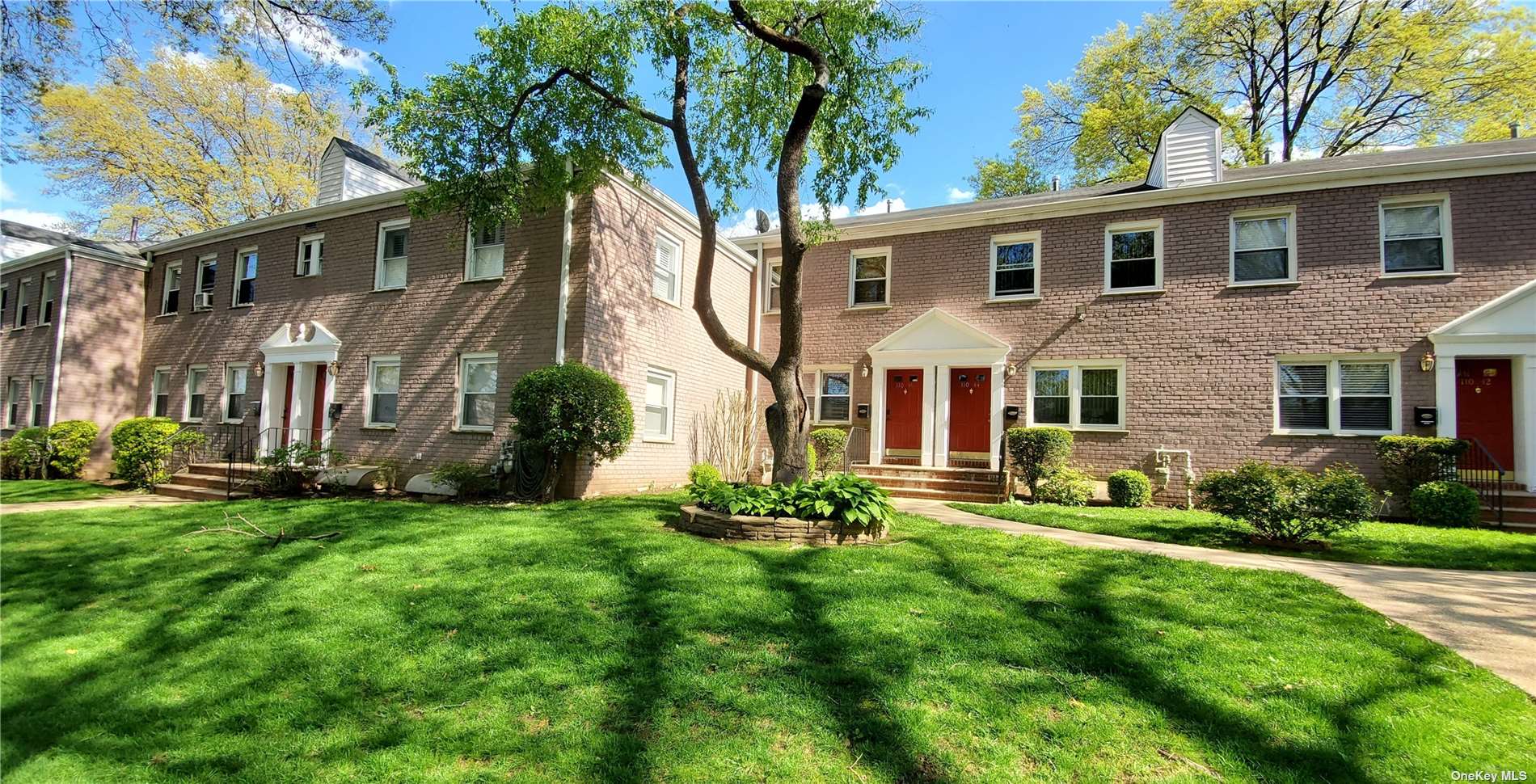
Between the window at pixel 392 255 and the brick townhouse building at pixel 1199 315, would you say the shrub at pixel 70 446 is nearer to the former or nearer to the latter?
the window at pixel 392 255

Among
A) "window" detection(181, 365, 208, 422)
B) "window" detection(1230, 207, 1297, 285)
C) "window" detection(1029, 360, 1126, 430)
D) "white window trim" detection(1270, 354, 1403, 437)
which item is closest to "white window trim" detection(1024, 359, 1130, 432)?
"window" detection(1029, 360, 1126, 430)

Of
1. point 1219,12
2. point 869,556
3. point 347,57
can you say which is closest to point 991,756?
point 869,556

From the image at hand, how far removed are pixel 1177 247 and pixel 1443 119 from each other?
14018 millimetres

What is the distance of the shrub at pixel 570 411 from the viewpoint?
9.39 meters

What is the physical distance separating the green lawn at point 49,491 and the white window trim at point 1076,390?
16.5 meters

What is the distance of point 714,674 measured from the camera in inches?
140

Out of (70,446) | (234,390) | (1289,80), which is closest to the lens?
(234,390)

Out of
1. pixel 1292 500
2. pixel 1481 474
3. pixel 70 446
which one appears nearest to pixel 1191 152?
pixel 1481 474

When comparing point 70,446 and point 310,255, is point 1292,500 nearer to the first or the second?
point 310,255

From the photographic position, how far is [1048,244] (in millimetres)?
13000

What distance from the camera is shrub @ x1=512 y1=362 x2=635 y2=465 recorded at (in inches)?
370

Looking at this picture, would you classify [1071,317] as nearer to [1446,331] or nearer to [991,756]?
[1446,331]

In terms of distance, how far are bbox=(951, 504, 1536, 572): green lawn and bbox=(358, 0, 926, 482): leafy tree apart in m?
4.14

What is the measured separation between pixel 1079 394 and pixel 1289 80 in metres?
16.0
